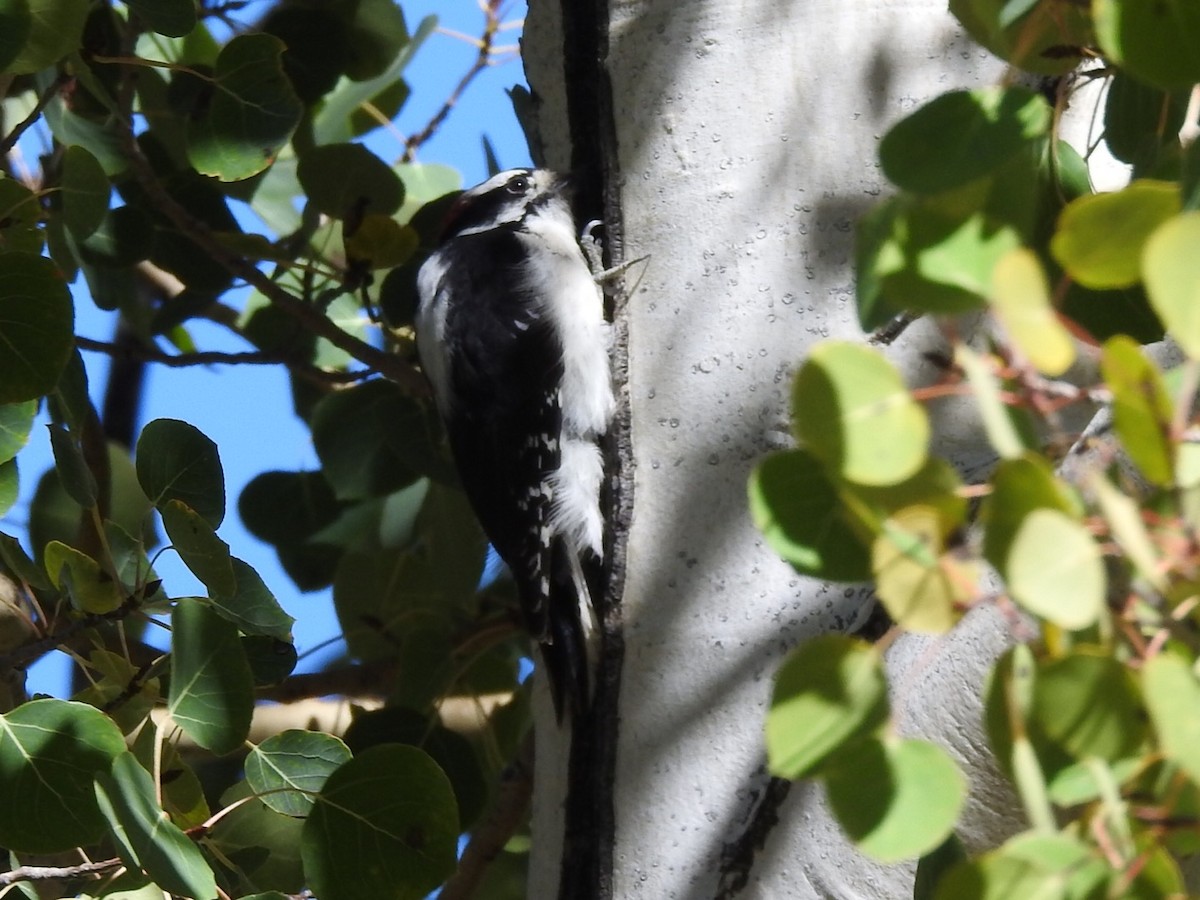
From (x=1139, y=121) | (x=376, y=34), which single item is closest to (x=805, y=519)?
(x=1139, y=121)

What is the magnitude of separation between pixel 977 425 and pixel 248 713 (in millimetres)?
745

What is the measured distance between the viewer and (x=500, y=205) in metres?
2.42

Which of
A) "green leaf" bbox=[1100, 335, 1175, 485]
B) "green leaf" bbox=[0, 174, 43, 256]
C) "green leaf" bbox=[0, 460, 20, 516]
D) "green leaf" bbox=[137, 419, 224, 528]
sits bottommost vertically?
"green leaf" bbox=[0, 460, 20, 516]

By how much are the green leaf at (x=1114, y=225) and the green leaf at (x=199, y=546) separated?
2.87 feet

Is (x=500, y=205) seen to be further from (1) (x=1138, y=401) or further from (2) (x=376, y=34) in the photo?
(1) (x=1138, y=401)

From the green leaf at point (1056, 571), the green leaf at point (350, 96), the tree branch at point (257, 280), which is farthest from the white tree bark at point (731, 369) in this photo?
the green leaf at point (350, 96)

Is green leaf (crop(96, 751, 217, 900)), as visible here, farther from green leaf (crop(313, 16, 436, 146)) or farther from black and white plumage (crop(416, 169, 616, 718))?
green leaf (crop(313, 16, 436, 146))

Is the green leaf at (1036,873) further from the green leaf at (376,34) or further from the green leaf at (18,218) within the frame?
the green leaf at (376,34)

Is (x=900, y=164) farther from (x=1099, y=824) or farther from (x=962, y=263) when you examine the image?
(x=1099, y=824)

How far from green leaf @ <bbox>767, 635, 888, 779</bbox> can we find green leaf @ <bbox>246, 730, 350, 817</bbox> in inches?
29.7

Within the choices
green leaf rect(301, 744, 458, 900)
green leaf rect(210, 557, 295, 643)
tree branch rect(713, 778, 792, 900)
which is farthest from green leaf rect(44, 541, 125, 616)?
tree branch rect(713, 778, 792, 900)

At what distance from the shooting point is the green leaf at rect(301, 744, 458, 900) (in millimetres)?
1203

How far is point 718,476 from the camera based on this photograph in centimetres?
134

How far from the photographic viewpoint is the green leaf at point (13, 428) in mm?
1358
